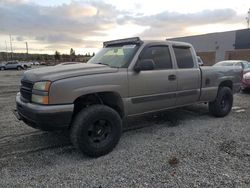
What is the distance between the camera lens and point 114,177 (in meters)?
3.22

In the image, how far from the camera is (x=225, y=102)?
20.9ft

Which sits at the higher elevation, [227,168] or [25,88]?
[25,88]

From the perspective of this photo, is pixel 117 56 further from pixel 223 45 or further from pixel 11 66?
pixel 11 66

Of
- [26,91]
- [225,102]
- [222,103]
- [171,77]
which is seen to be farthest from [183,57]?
[26,91]

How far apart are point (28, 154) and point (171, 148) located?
7.95 ft

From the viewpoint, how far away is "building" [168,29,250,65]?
29.6m

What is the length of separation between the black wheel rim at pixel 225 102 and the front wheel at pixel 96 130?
3.44 metres

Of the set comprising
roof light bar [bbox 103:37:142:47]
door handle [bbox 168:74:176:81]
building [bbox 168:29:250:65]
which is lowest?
door handle [bbox 168:74:176:81]

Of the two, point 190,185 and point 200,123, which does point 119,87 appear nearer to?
point 190,185

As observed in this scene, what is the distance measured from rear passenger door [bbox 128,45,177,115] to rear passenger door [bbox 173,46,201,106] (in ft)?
0.65

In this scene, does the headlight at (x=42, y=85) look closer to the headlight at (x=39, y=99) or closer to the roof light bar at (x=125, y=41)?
the headlight at (x=39, y=99)

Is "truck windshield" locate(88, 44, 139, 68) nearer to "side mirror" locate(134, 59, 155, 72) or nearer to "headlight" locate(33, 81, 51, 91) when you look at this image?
"side mirror" locate(134, 59, 155, 72)

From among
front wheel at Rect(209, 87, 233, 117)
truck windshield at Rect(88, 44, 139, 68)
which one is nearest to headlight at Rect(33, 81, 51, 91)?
truck windshield at Rect(88, 44, 139, 68)

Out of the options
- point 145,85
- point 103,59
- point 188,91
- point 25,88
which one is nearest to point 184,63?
point 188,91
